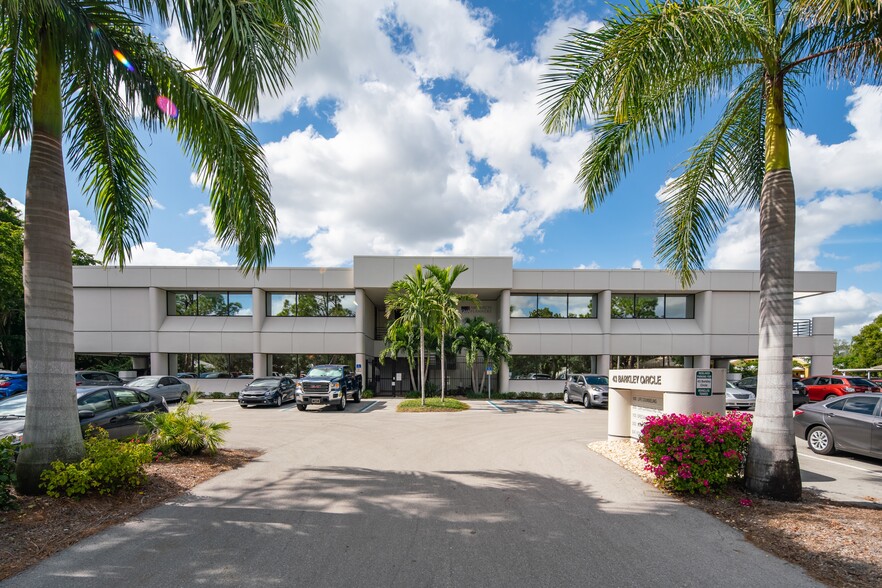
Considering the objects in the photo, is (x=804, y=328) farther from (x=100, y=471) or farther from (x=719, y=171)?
(x=100, y=471)

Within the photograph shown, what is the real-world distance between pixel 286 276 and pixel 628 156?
21.6 m

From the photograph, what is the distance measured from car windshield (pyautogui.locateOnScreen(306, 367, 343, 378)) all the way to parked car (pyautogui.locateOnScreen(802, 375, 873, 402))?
23.0 meters

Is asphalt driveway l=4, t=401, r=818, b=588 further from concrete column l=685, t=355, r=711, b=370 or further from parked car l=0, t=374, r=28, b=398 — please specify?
concrete column l=685, t=355, r=711, b=370

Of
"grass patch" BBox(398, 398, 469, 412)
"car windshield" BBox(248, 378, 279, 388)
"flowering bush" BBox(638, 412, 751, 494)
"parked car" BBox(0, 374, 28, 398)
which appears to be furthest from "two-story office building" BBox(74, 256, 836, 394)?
"flowering bush" BBox(638, 412, 751, 494)

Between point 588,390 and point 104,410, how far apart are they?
1779 cm

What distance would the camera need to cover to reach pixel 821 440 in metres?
9.70

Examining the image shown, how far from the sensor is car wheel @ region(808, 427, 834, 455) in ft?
31.2

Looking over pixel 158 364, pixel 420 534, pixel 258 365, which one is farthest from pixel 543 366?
pixel 158 364

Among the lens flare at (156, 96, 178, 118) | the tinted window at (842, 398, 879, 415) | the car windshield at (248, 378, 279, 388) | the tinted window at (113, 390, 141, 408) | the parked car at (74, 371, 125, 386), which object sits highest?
the lens flare at (156, 96, 178, 118)

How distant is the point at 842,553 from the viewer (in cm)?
418

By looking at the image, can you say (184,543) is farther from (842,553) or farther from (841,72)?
(841,72)

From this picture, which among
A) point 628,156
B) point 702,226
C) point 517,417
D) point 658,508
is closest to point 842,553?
point 658,508

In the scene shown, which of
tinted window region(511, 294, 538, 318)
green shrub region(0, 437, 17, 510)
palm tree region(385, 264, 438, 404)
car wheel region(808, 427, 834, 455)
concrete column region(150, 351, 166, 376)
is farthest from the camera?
tinted window region(511, 294, 538, 318)

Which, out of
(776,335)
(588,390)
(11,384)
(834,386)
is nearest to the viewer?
(776,335)
